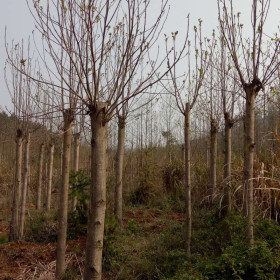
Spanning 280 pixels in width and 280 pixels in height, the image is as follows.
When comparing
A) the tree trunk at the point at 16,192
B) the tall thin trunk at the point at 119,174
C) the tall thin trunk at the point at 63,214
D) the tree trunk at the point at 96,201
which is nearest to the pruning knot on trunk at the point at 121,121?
the tall thin trunk at the point at 119,174

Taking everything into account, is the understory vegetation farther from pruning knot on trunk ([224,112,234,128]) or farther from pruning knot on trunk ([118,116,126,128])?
pruning knot on trunk ([224,112,234,128])

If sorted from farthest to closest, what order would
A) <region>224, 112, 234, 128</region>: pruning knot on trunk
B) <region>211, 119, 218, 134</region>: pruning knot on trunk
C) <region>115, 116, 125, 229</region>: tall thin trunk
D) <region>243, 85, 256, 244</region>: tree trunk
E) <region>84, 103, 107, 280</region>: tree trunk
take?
<region>115, 116, 125, 229</region>: tall thin trunk, <region>211, 119, 218, 134</region>: pruning knot on trunk, <region>224, 112, 234, 128</region>: pruning knot on trunk, <region>243, 85, 256, 244</region>: tree trunk, <region>84, 103, 107, 280</region>: tree trunk

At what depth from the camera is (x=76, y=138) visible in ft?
24.2

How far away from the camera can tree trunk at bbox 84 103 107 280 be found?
240 centimetres

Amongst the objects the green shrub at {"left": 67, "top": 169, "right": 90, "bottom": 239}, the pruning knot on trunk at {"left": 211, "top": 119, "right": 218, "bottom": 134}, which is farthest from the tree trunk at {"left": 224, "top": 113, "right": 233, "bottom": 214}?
the green shrub at {"left": 67, "top": 169, "right": 90, "bottom": 239}

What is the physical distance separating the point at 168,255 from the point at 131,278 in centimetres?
67

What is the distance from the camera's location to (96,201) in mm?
2436

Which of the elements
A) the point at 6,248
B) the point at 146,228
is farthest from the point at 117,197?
the point at 6,248

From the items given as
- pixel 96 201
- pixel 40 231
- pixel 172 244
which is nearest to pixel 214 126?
pixel 172 244

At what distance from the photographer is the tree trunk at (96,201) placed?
2.40 m

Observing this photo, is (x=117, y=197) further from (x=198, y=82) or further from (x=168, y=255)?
(x=198, y=82)

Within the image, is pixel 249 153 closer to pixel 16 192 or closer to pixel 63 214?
pixel 63 214

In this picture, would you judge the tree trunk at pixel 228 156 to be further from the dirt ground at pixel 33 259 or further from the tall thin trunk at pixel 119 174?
the dirt ground at pixel 33 259

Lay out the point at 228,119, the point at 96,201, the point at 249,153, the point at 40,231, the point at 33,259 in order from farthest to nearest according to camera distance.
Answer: the point at 40,231, the point at 228,119, the point at 33,259, the point at 249,153, the point at 96,201
